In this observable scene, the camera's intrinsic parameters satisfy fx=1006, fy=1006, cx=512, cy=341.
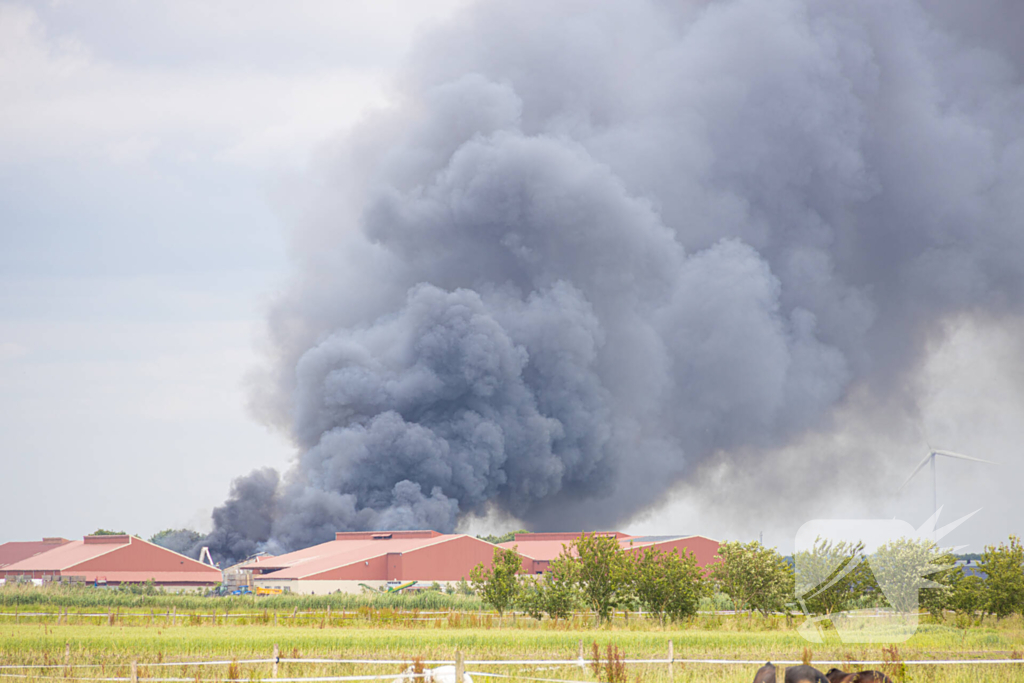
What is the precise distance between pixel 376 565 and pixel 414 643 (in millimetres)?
38421

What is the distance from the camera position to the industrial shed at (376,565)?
6444cm

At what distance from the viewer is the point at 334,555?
7088cm

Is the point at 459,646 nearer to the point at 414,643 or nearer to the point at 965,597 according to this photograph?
the point at 414,643

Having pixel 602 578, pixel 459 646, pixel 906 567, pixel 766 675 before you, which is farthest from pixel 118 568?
pixel 766 675

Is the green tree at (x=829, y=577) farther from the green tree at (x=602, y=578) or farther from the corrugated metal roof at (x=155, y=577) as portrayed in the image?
the corrugated metal roof at (x=155, y=577)

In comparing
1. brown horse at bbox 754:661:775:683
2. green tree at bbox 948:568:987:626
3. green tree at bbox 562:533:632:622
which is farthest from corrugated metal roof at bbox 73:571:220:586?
brown horse at bbox 754:661:775:683

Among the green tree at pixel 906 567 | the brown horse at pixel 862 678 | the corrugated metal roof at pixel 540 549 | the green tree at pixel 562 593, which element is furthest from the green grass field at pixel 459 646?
the corrugated metal roof at pixel 540 549

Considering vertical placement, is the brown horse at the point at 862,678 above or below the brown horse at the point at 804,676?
below

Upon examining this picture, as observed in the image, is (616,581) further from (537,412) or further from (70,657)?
(537,412)

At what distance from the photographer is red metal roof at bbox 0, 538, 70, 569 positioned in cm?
9175

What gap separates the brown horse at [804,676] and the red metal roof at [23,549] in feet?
310

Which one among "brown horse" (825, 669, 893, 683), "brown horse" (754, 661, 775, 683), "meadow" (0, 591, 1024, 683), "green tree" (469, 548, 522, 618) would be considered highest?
"brown horse" (754, 661, 775, 683)

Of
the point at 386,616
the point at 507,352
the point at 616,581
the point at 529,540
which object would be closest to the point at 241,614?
the point at 386,616

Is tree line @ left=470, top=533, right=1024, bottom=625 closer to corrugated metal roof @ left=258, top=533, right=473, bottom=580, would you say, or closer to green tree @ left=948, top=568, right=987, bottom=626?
green tree @ left=948, top=568, right=987, bottom=626
